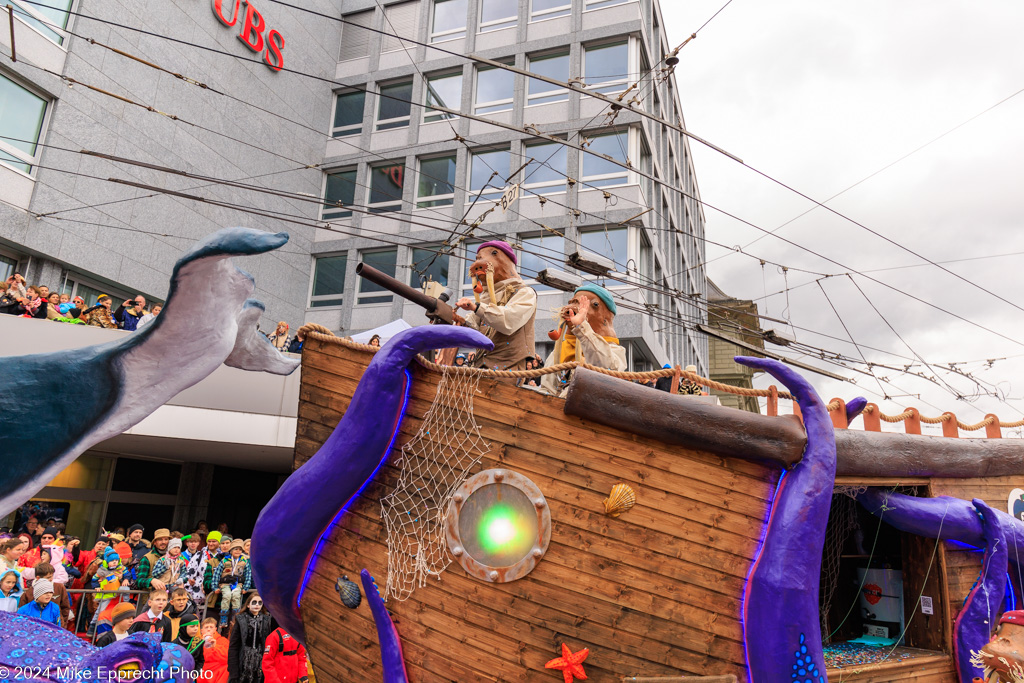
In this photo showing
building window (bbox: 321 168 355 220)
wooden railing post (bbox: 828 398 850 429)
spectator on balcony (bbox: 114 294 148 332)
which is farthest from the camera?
building window (bbox: 321 168 355 220)

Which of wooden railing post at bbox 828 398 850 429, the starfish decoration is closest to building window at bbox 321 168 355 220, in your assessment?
wooden railing post at bbox 828 398 850 429

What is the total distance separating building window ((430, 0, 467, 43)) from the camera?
21.6 metres

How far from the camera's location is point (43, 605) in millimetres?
6258

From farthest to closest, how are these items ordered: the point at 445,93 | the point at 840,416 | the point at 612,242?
the point at 445,93 < the point at 612,242 < the point at 840,416

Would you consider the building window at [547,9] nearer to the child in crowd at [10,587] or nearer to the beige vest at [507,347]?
the beige vest at [507,347]

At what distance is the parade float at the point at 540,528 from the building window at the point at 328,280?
17.7m

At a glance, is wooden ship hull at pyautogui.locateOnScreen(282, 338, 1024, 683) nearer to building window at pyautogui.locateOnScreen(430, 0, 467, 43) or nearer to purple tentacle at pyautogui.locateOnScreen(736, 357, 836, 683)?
purple tentacle at pyautogui.locateOnScreen(736, 357, 836, 683)

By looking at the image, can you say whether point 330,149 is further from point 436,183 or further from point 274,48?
point 436,183

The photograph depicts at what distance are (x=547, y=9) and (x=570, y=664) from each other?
20.6m

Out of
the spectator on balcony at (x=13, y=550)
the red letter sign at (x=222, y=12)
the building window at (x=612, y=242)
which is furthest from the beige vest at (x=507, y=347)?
the red letter sign at (x=222, y=12)

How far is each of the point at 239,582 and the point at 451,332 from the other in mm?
5817

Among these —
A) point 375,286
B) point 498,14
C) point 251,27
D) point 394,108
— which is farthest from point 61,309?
point 498,14

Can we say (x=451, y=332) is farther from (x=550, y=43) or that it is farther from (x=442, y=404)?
(x=550, y=43)

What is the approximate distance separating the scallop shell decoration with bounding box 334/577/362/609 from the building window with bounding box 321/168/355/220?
1884 cm
